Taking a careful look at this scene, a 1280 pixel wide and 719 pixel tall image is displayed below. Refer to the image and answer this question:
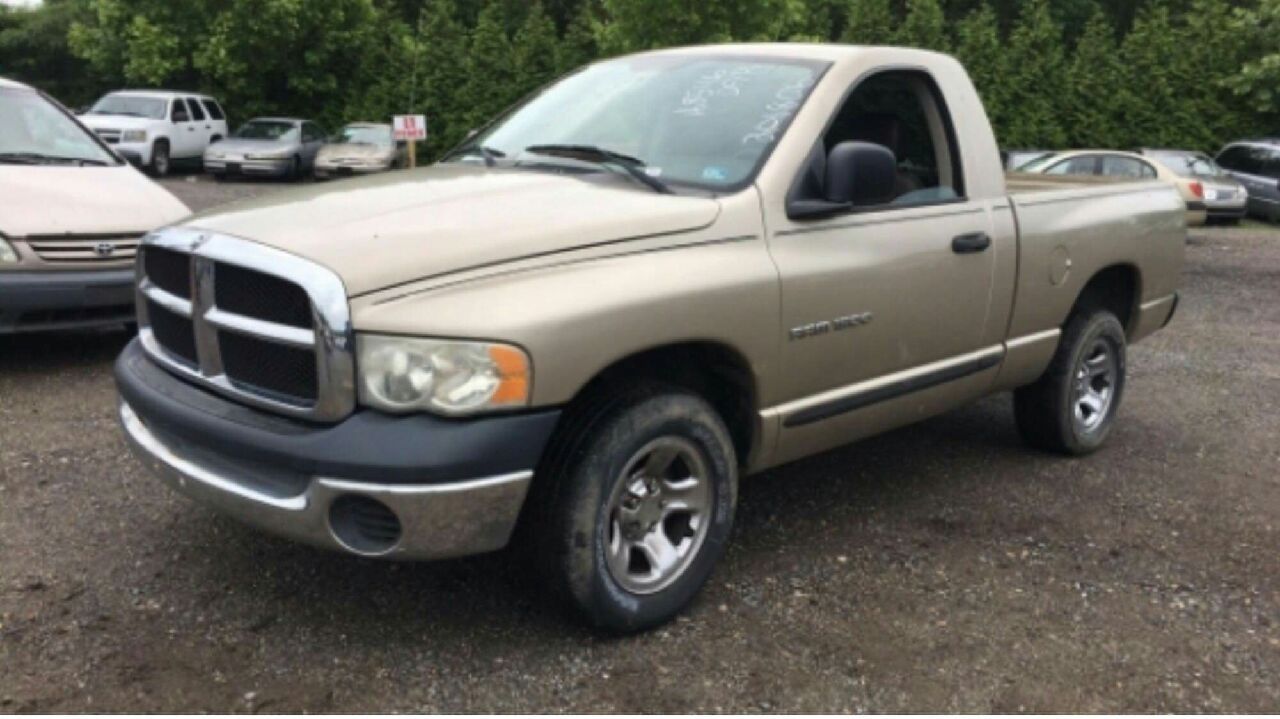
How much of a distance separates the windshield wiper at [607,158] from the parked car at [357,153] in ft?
67.9

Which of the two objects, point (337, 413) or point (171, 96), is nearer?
point (337, 413)

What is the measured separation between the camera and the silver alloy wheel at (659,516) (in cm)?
352

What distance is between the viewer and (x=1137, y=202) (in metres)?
5.61

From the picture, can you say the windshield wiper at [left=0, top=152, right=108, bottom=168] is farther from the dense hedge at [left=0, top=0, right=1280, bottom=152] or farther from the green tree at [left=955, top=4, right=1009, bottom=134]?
the green tree at [left=955, top=4, right=1009, bottom=134]

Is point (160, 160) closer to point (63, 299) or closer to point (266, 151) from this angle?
point (266, 151)

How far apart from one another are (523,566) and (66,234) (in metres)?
4.16

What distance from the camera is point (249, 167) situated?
81.4 ft

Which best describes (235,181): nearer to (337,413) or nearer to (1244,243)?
(1244,243)

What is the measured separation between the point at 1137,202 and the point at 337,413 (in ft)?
13.7

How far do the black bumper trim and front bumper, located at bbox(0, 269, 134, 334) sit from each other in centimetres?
349

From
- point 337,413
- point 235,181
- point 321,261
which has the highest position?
point 321,261

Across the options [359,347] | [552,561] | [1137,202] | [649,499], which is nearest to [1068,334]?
[1137,202]

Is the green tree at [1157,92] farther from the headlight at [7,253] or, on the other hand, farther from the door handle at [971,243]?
the headlight at [7,253]

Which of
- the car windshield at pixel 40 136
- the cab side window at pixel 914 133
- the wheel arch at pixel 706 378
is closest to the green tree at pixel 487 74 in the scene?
the car windshield at pixel 40 136
